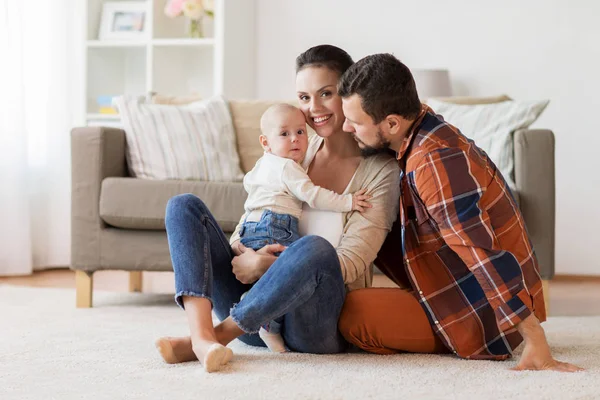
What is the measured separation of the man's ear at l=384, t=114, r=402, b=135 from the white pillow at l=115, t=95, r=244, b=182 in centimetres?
164

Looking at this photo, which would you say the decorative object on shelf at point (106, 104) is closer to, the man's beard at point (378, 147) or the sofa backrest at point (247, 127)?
the sofa backrest at point (247, 127)

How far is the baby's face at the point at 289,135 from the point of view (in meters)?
2.06

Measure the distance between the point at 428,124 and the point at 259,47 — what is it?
11.1 feet

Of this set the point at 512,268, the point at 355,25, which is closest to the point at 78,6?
the point at 355,25

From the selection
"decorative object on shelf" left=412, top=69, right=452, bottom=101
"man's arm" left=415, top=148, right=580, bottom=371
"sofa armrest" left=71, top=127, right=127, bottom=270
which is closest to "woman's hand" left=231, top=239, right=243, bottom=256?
"man's arm" left=415, top=148, right=580, bottom=371

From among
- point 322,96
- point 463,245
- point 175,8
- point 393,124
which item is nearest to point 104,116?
point 175,8

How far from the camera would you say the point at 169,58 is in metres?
5.02

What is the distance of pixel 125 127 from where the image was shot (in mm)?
3422

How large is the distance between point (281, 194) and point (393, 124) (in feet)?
1.08

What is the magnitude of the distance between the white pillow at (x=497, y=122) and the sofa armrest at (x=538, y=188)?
8cm

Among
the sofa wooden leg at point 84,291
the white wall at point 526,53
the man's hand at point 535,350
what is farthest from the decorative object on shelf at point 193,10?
the man's hand at point 535,350

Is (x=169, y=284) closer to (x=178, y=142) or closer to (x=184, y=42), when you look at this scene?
(x=178, y=142)

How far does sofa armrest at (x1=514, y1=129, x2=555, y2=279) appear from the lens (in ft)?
9.59

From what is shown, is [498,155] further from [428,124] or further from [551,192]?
[428,124]
